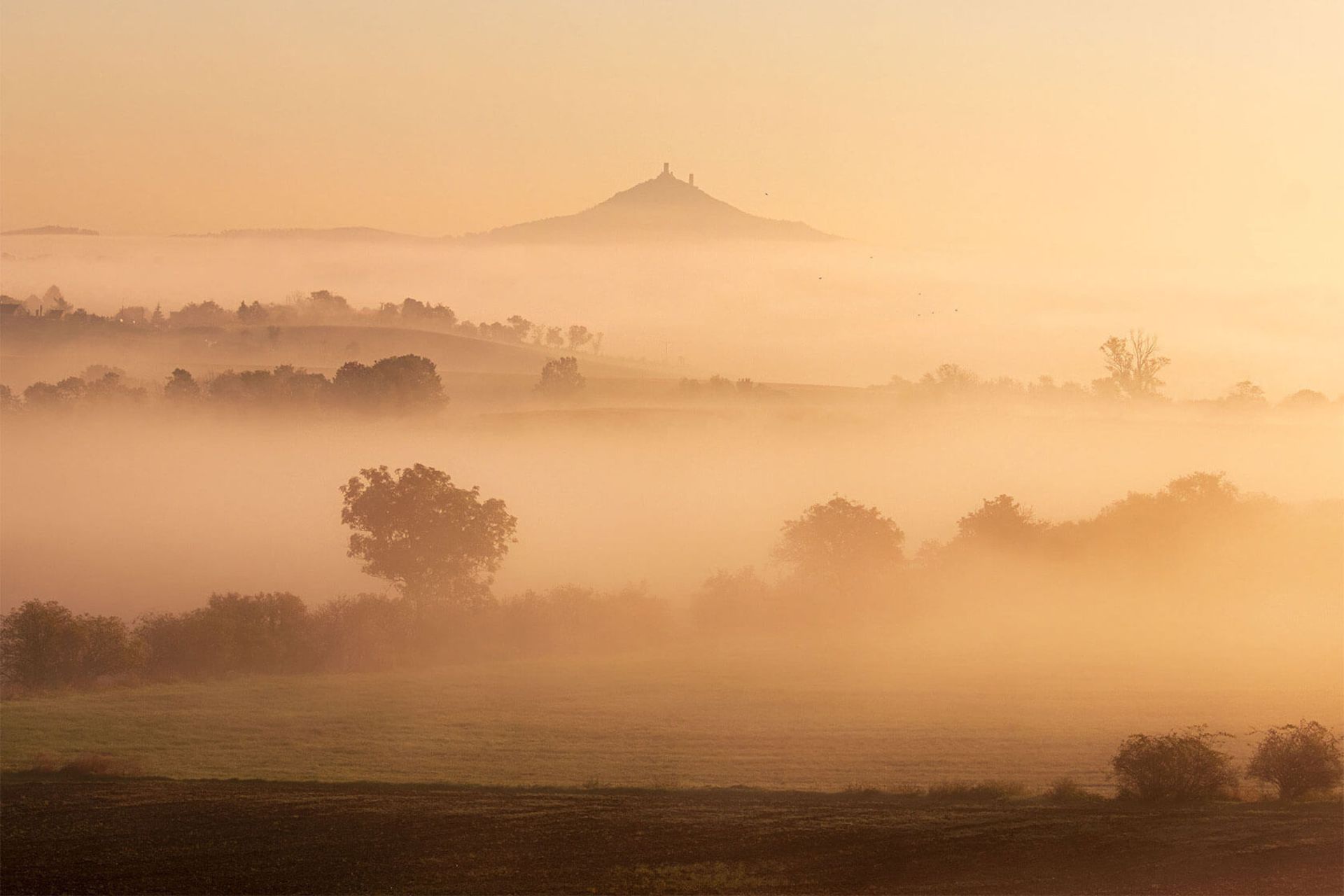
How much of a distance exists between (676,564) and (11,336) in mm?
117923

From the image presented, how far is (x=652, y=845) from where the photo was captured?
42031 millimetres

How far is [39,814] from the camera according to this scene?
4569 centimetres

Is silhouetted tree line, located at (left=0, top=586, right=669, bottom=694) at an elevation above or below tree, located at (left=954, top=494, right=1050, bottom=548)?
below

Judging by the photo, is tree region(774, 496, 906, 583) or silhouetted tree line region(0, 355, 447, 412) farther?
silhouetted tree line region(0, 355, 447, 412)

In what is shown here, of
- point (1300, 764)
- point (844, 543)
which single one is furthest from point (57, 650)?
point (1300, 764)

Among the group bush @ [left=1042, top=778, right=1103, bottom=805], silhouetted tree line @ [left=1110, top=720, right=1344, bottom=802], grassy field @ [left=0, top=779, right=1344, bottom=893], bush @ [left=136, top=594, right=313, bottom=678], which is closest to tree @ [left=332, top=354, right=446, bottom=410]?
bush @ [left=136, top=594, right=313, bottom=678]

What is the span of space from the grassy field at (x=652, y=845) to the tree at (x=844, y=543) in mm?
42905

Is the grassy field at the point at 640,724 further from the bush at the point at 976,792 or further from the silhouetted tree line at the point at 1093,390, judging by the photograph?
the silhouetted tree line at the point at 1093,390

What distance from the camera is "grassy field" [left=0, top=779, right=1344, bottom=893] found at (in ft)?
129

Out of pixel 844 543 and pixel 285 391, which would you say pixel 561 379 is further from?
pixel 844 543

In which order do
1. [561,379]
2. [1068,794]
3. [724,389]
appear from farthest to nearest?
1. [724,389]
2. [561,379]
3. [1068,794]

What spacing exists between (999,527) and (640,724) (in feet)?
137

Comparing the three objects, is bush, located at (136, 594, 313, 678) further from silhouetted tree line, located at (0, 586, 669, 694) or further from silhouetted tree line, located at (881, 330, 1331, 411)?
silhouetted tree line, located at (881, 330, 1331, 411)

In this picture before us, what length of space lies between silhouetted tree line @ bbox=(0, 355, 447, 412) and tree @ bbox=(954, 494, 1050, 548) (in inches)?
3062
